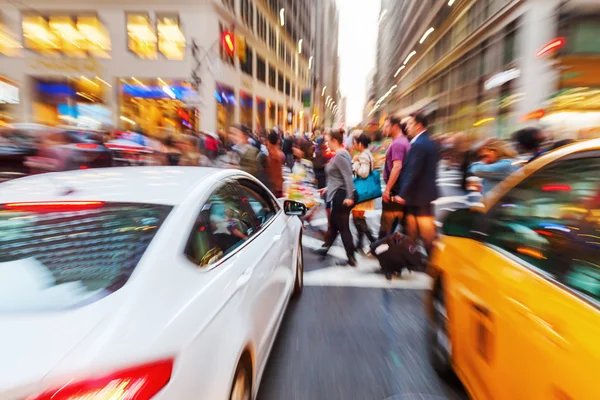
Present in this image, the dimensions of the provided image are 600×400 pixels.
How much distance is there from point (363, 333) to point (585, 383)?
2.44 m

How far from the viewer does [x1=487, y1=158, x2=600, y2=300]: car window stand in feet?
5.33

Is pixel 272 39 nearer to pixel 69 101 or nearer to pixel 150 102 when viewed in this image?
pixel 150 102

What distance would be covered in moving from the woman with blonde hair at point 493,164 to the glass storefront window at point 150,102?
63.8ft

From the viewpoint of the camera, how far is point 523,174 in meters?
2.28

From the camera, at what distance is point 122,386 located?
1241 mm

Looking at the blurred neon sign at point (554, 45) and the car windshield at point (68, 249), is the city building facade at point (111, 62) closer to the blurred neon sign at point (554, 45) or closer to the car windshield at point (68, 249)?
the blurred neon sign at point (554, 45)

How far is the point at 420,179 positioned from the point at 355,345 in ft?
7.95

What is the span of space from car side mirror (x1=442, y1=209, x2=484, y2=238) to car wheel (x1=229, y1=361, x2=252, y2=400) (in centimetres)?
151

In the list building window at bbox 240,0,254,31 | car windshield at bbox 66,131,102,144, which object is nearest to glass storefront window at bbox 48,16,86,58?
building window at bbox 240,0,254,31

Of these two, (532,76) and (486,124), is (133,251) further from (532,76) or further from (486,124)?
(486,124)

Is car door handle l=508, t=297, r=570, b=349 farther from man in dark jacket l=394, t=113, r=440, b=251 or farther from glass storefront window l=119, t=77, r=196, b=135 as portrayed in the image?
glass storefront window l=119, t=77, r=196, b=135

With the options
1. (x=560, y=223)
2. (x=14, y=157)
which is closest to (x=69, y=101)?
(x=14, y=157)

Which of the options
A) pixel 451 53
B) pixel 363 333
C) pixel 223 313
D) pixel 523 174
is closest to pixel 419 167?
pixel 363 333

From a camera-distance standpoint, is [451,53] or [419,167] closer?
[419,167]
